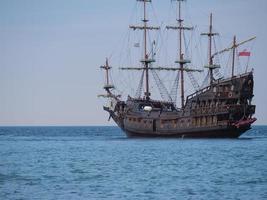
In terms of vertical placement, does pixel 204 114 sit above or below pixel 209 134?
above

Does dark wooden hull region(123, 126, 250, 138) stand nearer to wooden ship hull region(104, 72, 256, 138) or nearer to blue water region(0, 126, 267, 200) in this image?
wooden ship hull region(104, 72, 256, 138)

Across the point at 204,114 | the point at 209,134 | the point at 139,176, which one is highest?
the point at 204,114

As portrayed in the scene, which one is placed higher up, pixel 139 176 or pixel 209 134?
pixel 209 134

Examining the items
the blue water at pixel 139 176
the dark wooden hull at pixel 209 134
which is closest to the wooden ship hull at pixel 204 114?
the dark wooden hull at pixel 209 134

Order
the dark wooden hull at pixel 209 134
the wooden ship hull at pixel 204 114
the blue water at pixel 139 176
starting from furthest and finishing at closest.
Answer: the dark wooden hull at pixel 209 134 → the wooden ship hull at pixel 204 114 → the blue water at pixel 139 176

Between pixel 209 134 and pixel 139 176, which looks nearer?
pixel 139 176

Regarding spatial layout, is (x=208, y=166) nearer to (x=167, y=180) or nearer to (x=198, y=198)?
(x=167, y=180)

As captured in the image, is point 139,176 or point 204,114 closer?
point 139,176

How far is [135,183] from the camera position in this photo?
37.6 m

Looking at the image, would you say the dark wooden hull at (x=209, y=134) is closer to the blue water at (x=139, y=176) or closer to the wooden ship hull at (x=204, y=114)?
the wooden ship hull at (x=204, y=114)

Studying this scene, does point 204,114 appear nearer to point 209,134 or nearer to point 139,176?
point 209,134

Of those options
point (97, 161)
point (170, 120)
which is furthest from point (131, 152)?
point (170, 120)

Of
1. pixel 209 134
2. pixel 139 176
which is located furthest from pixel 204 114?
pixel 139 176

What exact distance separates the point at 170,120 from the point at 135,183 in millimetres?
50262
